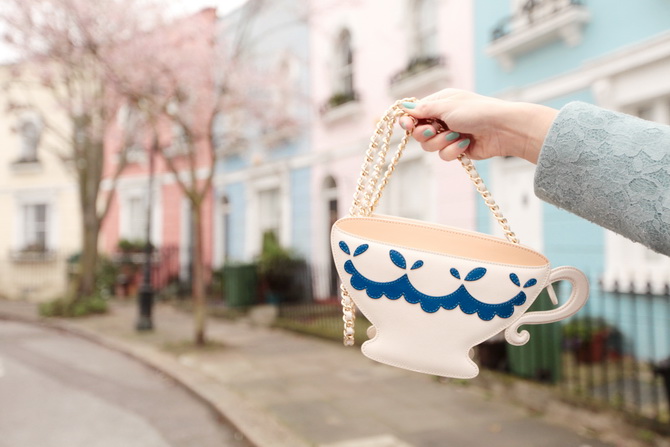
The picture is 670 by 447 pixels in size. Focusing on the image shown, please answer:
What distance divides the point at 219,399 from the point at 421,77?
618cm

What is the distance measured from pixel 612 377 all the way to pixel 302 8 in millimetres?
7985

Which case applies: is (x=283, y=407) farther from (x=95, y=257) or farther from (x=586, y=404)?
(x=95, y=257)

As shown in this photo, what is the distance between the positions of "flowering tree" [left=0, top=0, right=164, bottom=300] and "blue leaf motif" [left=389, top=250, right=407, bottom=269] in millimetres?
7569

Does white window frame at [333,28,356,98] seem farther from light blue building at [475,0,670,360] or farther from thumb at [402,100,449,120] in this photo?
thumb at [402,100,449,120]

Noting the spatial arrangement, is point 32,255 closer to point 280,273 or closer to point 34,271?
point 34,271

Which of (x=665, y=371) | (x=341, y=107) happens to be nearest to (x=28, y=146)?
(x=341, y=107)

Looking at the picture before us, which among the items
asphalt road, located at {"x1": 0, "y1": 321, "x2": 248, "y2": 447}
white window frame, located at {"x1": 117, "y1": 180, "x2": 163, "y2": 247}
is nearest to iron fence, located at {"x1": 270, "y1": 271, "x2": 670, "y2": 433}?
asphalt road, located at {"x1": 0, "y1": 321, "x2": 248, "y2": 447}

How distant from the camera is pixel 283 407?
18.3 feet

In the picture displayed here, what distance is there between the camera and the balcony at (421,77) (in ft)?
30.3

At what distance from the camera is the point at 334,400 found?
583 centimetres

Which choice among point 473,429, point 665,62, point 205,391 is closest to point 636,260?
point 665,62

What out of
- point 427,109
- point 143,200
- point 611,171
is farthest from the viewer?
point 143,200

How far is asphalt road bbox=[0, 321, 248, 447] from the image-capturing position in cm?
492

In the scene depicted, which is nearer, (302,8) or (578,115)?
(578,115)
